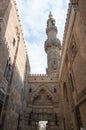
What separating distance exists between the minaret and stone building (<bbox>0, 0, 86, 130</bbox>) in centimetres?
622

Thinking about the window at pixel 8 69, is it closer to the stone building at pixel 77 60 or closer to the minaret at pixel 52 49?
the stone building at pixel 77 60

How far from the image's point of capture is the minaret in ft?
70.8

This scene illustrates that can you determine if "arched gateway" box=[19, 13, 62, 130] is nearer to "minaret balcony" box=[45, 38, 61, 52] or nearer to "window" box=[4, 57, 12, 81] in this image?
"window" box=[4, 57, 12, 81]

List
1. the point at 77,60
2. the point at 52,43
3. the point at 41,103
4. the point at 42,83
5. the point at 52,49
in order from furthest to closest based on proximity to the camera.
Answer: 1. the point at 52,43
2. the point at 52,49
3. the point at 42,83
4. the point at 41,103
5. the point at 77,60

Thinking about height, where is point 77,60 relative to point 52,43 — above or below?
below

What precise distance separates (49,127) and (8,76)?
22.1 feet

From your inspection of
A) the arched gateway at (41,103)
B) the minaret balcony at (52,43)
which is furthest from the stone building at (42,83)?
the minaret balcony at (52,43)

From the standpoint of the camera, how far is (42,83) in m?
14.8

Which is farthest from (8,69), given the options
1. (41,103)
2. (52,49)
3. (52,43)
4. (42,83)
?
(52,43)

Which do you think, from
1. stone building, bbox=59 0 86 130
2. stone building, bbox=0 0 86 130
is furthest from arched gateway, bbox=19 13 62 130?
stone building, bbox=59 0 86 130

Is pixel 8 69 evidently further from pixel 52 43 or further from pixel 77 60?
pixel 52 43

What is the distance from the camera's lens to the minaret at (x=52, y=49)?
21592 millimetres

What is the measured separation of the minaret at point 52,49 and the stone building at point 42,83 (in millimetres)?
6219

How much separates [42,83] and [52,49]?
9.76 m
